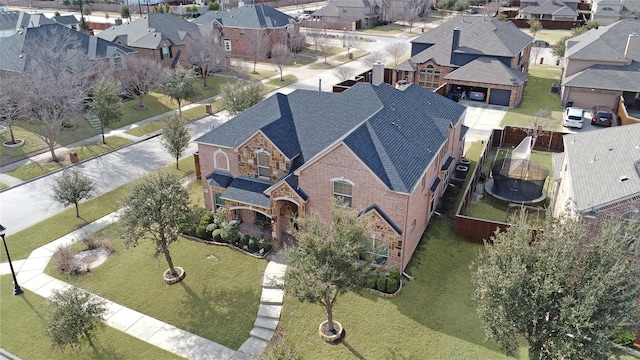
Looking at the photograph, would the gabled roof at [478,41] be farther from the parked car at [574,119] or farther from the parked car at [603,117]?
the parked car at [603,117]

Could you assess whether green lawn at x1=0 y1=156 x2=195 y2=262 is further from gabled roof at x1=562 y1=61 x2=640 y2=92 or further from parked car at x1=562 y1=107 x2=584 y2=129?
gabled roof at x1=562 y1=61 x2=640 y2=92

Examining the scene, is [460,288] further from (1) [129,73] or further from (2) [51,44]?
(2) [51,44]

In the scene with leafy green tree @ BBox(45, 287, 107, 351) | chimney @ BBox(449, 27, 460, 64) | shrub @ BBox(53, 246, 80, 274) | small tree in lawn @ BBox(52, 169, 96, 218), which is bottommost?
shrub @ BBox(53, 246, 80, 274)

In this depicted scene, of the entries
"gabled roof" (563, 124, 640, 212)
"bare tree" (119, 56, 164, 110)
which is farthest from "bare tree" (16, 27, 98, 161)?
"gabled roof" (563, 124, 640, 212)

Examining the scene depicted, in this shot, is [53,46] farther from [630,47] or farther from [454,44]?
[630,47]

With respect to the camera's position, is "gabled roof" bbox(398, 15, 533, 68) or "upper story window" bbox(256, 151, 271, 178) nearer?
"upper story window" bbox(256, 151, 271, 178)

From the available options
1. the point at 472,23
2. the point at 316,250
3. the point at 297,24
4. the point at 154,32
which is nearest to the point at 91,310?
the point at 316,250

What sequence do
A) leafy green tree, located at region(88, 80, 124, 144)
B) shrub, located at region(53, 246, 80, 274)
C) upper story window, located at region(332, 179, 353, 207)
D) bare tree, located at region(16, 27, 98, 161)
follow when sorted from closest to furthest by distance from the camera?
upper story window, located at region(332, 179, 353, 207)
shrub, located at region(53, 246, 80, 274)
bare tree, located at region(16, 27, 98, 161)
leafy green tree, located at region(88, 80, 124, 144)
